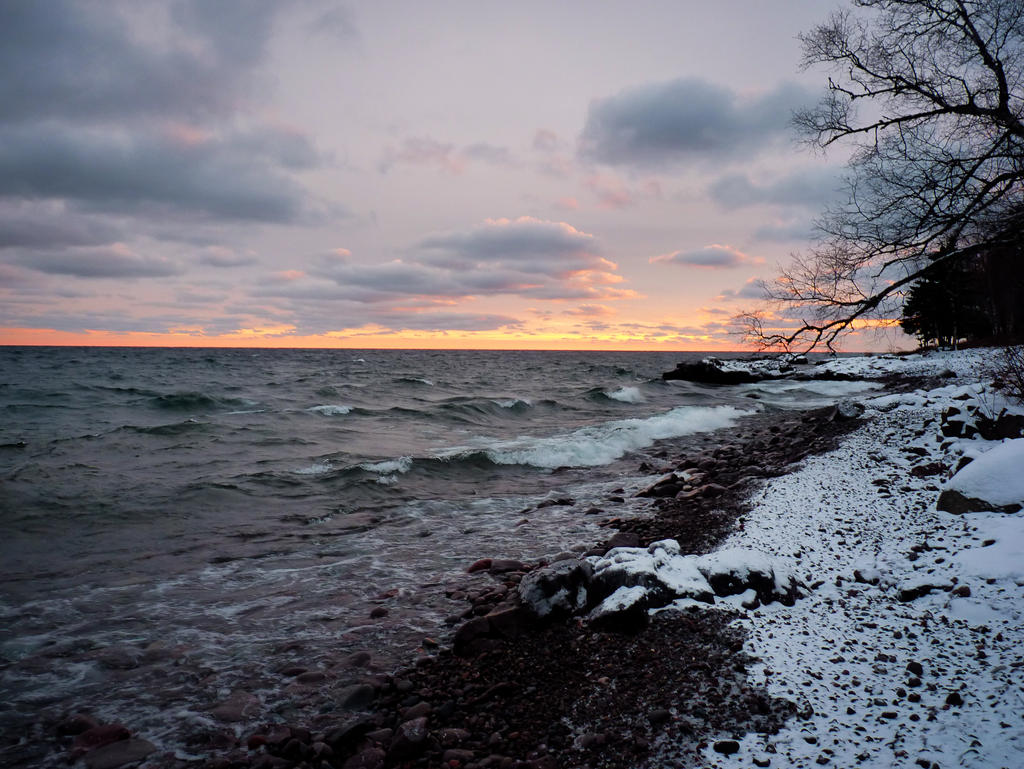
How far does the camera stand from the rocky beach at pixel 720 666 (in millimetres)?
2830

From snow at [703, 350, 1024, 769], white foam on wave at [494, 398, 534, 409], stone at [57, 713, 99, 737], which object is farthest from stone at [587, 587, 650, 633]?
white foam on wave at [494, 398, 534, 409]

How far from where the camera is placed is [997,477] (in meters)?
4.83

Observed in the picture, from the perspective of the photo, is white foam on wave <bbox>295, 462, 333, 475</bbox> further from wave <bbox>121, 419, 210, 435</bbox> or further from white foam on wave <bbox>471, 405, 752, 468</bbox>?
wave <bbox>121, 419, 210, 435</bbox>

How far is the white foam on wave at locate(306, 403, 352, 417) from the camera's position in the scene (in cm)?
2231

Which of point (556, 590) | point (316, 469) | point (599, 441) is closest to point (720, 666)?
point (556, 590)

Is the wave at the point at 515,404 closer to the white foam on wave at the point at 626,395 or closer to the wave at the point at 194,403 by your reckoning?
the white foam on wave at the point at 626,395

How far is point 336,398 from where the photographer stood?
28047mm

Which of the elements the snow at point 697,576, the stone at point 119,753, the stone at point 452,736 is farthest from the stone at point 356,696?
the snow at point 697,576

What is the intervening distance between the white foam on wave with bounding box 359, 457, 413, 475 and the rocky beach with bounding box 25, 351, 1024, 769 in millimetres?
6384

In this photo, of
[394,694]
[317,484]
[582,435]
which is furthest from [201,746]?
[582,435]

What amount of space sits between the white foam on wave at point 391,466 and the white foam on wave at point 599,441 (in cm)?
214

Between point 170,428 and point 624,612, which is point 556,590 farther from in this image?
point 170,428

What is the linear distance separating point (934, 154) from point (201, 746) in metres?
10.5

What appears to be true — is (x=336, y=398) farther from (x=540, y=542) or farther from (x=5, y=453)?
(x=540, y=542)
